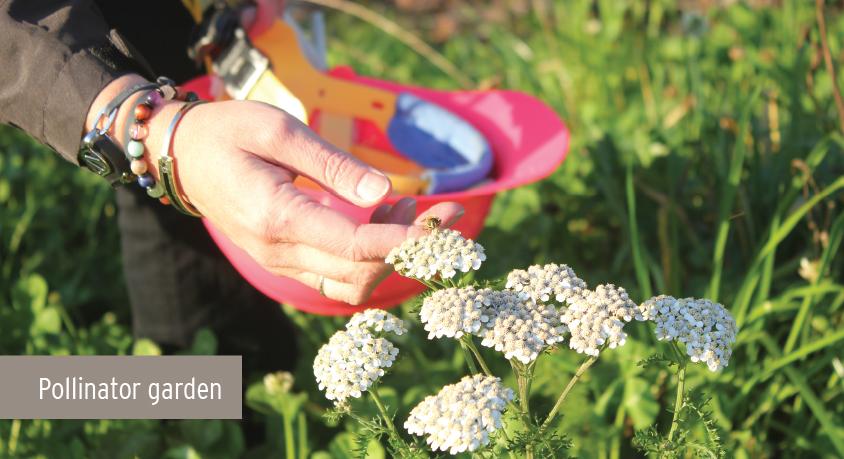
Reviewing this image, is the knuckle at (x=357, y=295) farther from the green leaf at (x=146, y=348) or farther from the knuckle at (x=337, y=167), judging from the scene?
the green leaf at (x=146, y=348)

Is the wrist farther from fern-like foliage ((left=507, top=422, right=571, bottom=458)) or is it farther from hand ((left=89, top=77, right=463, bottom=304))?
fern-like foliage ((left=507, top=422, right=571, bottom=458))

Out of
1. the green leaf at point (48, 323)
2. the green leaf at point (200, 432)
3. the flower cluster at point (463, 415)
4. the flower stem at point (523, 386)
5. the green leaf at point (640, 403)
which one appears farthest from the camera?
the green leaf at point (48, 323)

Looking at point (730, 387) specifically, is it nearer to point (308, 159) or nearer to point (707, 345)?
point (707, 345)

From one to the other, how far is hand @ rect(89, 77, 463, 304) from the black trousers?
458 mm

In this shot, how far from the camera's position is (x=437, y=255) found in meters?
0.74

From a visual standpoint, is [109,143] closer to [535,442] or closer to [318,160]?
[318,160]

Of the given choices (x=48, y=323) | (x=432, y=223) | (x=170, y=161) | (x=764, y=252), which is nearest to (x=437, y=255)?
(x=432, y=223)

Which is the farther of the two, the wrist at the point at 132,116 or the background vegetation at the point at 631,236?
the background vegetation at the point at 631,236

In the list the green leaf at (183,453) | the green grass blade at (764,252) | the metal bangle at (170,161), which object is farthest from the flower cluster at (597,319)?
the green leaf at (183,453)

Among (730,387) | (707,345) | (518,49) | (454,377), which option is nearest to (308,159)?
(707,345)

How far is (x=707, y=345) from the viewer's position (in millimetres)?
768

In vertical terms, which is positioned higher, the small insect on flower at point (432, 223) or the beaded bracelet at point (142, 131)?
the beaded bracelet at point (142, 131)

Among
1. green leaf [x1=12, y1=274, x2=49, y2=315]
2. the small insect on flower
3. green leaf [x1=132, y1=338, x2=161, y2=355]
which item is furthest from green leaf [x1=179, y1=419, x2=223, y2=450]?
the small insect on flower

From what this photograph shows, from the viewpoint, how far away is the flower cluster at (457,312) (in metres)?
0.71
